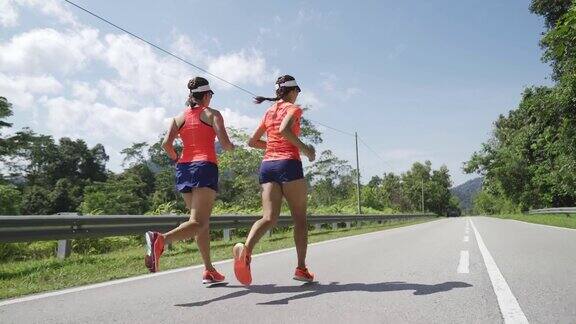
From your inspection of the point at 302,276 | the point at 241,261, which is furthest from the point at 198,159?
the point at 302,276

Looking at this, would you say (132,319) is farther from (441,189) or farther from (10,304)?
(441,189)

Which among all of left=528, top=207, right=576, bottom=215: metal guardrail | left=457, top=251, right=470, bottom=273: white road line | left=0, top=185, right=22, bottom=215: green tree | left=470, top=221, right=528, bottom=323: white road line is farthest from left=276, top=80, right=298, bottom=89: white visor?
left=0, top=185, right=22, bottom=215: green tree

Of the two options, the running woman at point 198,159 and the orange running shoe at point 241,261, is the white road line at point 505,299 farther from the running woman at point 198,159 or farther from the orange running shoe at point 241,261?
the running woman at point 198,159

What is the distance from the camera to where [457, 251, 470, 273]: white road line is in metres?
5.48

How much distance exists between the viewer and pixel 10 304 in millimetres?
3932

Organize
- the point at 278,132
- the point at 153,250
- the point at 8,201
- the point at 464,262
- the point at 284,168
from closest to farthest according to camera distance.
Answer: the point at 153,250
the point at 284,168
the point at 278,132
the point at 464,262
the point at 8,201

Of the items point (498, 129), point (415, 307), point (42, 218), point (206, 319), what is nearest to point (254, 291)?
point (206, 319)

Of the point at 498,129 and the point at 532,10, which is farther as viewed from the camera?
the point at 498,129

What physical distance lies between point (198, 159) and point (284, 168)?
0.80 m

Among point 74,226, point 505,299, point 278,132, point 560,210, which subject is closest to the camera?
point 505,299

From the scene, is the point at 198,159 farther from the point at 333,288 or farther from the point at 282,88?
the point at 333,288

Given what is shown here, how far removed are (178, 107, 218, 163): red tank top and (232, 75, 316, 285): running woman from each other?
0.53 metres

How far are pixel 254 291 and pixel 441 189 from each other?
131409mm

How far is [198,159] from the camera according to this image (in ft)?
14.5
